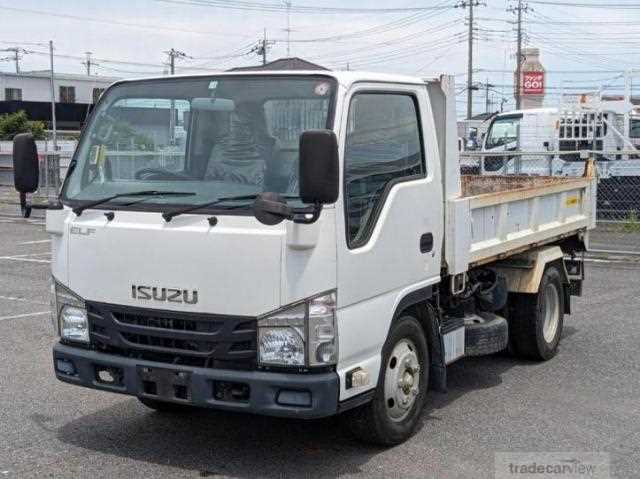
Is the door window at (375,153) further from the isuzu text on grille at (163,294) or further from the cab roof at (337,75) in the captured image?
the isuzu text on grille at (163,294)

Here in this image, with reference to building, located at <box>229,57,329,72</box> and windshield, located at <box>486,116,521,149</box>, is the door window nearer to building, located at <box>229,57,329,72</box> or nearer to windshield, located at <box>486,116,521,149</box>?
building, located at <box>229,57,329,72</box>

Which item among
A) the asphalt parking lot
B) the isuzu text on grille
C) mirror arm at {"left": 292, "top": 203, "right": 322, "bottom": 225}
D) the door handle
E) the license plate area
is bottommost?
the asphalt parking lot

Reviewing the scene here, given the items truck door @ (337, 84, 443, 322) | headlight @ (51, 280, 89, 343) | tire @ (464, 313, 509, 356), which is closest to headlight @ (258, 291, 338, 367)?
truck door @ (337, 84, 443, 322)

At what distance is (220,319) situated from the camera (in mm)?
4922

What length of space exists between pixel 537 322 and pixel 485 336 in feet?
4.05

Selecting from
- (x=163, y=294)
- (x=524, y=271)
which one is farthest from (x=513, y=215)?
(x=163, y=294)

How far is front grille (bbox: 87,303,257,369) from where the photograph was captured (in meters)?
4.91

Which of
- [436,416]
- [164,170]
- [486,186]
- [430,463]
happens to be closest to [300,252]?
[164,170]

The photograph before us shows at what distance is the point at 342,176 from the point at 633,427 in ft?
9.50

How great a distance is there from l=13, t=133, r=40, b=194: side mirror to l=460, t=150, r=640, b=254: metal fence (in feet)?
37.3

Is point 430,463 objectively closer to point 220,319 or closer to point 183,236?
point 220,319

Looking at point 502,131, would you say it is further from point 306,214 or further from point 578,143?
point 306,214

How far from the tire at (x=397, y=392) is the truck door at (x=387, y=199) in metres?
0.28

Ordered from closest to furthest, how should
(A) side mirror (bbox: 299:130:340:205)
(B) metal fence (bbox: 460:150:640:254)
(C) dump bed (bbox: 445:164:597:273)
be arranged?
(A) side mirror (bbox: 299:130:340:205), (C) dump bed (bbox: 445:164:597:273), (B) metal fence (bbox: 460:150:640:254)
